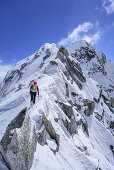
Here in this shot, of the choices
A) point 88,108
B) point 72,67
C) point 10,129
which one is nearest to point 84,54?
point 72,67

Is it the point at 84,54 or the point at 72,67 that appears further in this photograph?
the point at 84,54

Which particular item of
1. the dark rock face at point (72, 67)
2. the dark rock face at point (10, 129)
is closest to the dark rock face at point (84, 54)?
the dark rock face at point (72, 67)

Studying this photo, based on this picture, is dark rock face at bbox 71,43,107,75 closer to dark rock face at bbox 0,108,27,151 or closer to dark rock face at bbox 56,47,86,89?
dark rock face at bbox 56,47,86,89

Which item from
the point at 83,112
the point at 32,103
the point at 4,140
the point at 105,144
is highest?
the point at 32,103

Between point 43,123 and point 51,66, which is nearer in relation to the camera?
point 43,123

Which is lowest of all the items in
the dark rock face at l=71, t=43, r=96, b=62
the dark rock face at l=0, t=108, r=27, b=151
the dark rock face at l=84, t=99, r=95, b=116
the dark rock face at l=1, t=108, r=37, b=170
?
the dark rock face at l=84, t=99, r=95, b=116

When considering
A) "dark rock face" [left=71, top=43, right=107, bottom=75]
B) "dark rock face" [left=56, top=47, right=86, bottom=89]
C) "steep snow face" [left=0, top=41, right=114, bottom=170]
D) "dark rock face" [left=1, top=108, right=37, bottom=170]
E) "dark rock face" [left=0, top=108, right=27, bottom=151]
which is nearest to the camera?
"dark rock face" [left=1, top=108, right=37, bottom=170]

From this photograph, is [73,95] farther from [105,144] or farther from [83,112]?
[105,144]

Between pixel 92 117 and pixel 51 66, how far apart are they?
17485 millimetres

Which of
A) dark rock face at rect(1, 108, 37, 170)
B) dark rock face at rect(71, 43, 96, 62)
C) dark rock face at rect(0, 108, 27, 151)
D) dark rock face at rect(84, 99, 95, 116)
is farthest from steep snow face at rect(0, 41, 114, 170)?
dark rock face at rect(71, 43, 96, 62)

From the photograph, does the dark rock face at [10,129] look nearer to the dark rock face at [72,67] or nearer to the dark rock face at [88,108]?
the dark rock face at [88,108]

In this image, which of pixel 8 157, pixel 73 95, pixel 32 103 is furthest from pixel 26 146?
pixel 73 95

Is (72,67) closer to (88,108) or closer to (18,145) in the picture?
(88,108)

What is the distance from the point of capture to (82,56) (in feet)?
291
